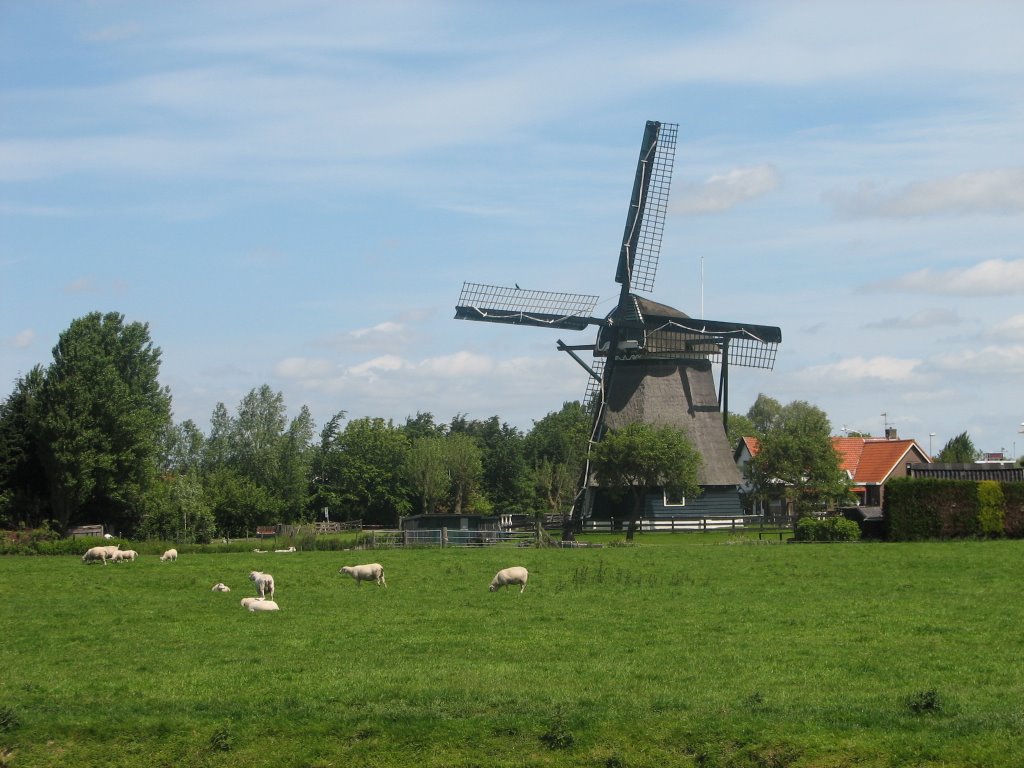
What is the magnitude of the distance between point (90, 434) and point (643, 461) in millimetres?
26836

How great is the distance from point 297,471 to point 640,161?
38.8 meters

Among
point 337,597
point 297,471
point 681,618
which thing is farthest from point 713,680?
point 297,471

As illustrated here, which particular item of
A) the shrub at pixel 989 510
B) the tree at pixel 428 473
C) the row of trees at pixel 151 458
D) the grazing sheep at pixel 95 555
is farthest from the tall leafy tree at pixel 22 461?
the shrub at pixel 989 510

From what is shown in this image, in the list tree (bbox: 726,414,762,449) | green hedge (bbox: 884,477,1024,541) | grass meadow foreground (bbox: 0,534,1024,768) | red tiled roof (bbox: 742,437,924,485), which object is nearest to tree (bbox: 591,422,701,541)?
green hedge (bbox: 884,477,1024,541)

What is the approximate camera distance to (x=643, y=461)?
5625cm

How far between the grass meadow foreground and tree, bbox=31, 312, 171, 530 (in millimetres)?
33355

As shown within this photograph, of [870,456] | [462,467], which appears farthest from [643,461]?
[462,467]

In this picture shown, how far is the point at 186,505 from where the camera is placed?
57.6 meters

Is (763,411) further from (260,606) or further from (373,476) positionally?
Answer: (260,606)

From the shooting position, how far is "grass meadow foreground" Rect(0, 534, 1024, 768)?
46.2ft

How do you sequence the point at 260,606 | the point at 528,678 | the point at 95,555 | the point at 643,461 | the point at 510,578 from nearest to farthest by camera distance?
1. the point at 528,678
2. the point at 260,606
3. the point at 510,578
4. the point at 95,555
5. the point at 643,461

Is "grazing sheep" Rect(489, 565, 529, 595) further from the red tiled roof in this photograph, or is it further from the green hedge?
the red tiled roof

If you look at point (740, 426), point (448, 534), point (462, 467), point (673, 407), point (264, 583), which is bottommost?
point (264, 583)

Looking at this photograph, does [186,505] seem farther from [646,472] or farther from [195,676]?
[195,676]
